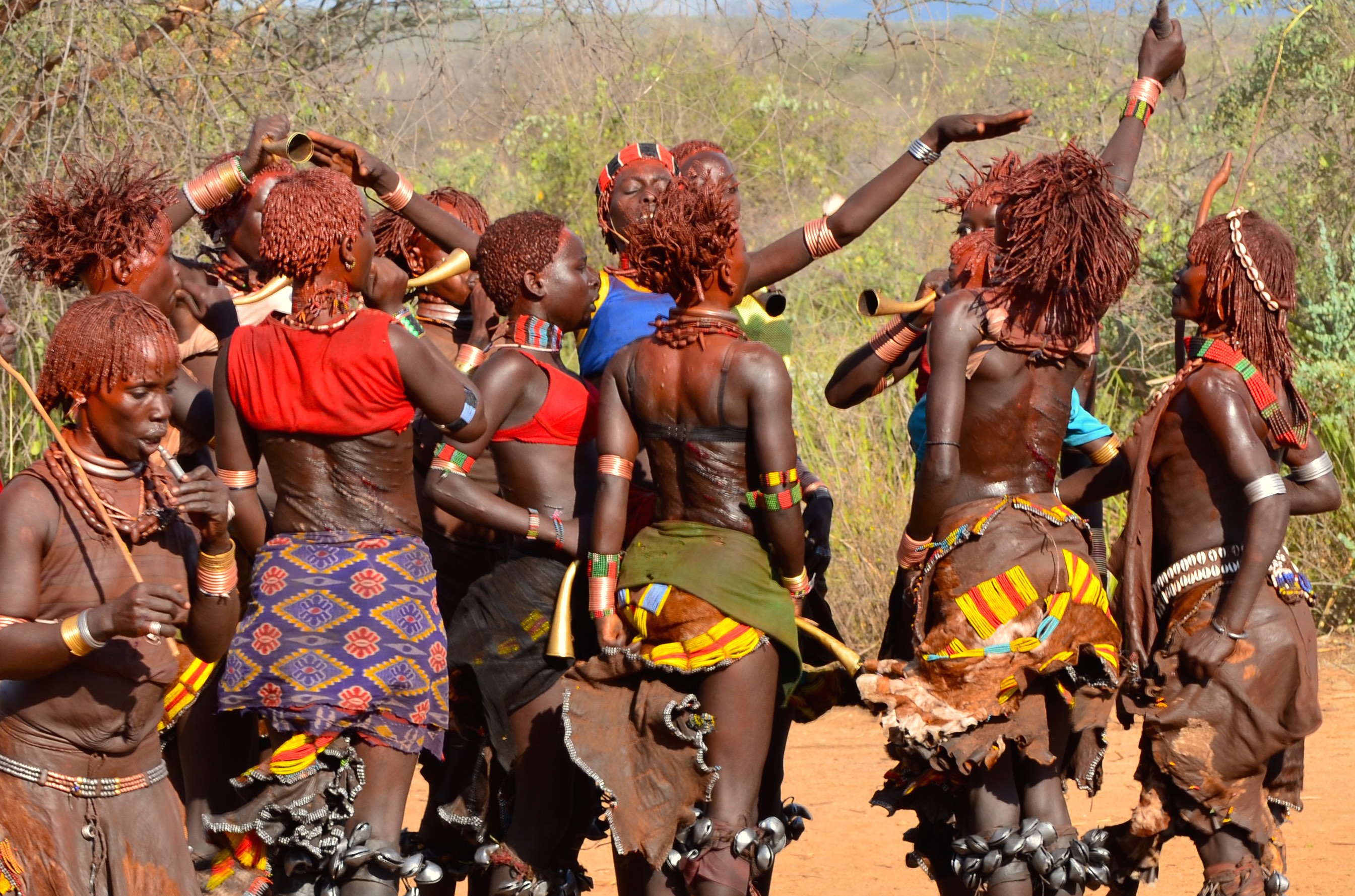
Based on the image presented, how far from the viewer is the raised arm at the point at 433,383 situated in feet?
12.1

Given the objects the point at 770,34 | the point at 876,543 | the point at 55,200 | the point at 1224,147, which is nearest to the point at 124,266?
the point at 55,200

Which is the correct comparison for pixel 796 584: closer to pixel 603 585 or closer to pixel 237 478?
pixel 603 585

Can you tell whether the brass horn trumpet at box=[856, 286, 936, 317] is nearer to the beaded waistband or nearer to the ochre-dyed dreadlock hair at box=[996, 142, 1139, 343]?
the ochre-dyed dreadlock hair at box=[996, 142, 1139, 343]

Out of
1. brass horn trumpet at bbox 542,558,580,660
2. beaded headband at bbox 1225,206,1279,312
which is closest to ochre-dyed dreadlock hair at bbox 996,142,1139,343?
beaded headband at bbox 1225,206,1279,312

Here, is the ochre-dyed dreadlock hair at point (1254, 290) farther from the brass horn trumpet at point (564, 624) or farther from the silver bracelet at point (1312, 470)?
the brass horn trumpet at point (564, 624)

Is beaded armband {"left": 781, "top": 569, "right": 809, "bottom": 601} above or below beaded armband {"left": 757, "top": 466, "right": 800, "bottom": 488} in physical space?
below

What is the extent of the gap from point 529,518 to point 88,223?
145 cm

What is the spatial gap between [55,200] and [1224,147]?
27.3 feet

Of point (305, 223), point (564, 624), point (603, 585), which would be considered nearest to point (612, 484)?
point (603, 585)

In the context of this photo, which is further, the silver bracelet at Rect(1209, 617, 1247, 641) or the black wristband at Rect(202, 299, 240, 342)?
the black wristband at Rect(202, 299, 240, 342)

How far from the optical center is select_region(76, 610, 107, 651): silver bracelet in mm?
3051

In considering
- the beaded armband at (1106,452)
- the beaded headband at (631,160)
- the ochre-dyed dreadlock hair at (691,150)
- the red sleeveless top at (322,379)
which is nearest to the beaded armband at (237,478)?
the red sleeveless top at (322,379)

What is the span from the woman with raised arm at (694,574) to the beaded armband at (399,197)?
109 cm

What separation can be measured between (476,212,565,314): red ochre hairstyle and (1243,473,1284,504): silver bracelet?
1948 millimetres
